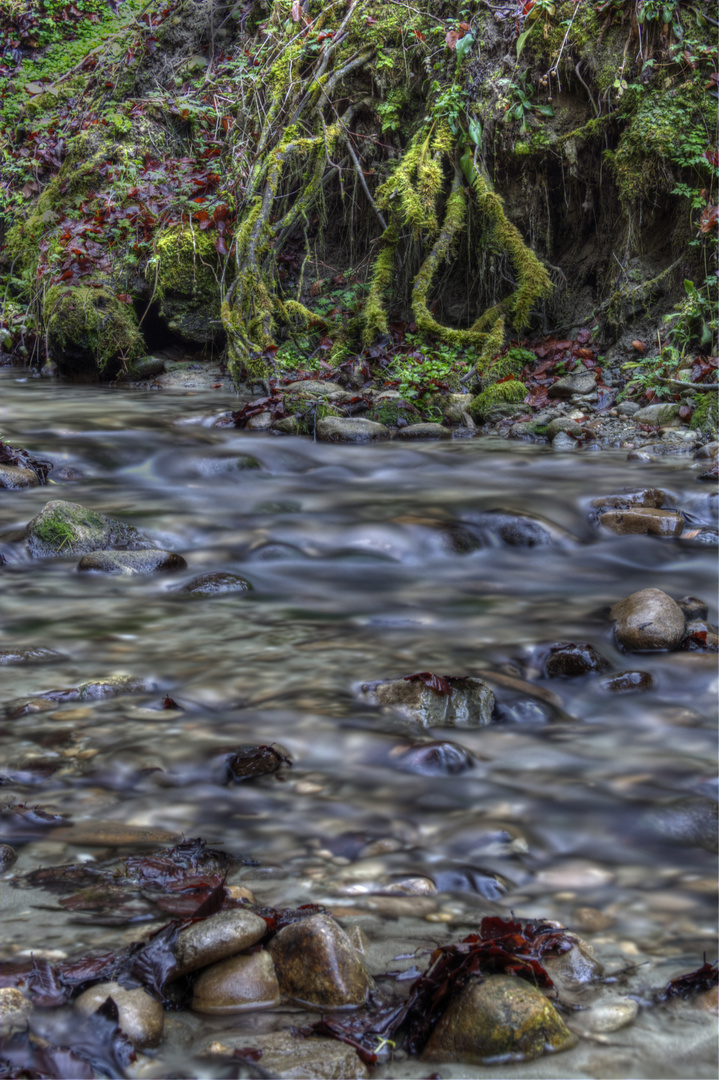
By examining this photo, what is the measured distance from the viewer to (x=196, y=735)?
2.45 meters

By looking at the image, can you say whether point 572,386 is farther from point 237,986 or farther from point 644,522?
point 237,986

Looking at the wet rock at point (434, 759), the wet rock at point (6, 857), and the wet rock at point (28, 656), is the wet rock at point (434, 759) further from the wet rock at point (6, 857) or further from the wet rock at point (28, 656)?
the wet rock at point (28, 656)

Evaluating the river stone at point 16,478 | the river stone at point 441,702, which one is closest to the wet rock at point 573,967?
the river stone at point 441,702

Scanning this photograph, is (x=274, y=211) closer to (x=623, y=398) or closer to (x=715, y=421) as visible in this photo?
(x=623, y=398)

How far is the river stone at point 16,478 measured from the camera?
534 cm

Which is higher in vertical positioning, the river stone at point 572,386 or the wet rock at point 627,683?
the river stone at point 572,386

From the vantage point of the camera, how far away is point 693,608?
11.7ft

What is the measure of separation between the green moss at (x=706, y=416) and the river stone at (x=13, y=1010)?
6184 mm

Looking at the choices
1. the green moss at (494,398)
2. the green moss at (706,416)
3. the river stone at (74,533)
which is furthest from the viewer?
the green moss at (494,398)

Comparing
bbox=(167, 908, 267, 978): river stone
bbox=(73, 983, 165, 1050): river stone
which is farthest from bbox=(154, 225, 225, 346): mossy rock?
bbox=(73, 983, 165, 1050): river stone

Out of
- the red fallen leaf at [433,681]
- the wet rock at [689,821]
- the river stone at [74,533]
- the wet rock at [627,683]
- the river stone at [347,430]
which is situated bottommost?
the wet rock at [689,821]

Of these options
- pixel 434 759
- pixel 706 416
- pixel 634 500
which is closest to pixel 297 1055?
pixel 434 759

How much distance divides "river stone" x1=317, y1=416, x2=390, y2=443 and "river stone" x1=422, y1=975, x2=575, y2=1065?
5542 mm

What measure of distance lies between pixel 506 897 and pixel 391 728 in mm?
804
